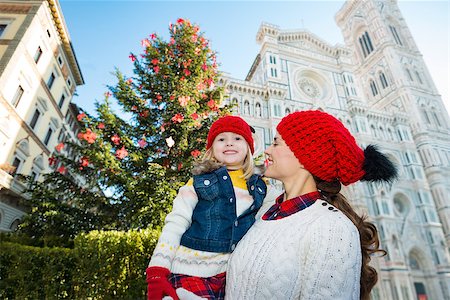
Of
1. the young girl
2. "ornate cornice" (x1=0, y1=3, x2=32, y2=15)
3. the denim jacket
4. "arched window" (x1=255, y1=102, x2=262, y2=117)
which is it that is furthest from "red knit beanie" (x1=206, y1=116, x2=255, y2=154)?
"ornate cornice" (x1=0, y1=3, x2=32, y2=15)

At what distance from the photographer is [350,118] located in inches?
1113

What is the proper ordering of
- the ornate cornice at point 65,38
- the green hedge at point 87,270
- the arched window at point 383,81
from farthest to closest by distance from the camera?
1. the arched window at point 383,81
2. the ornate cornice at point 65,38
3. the green hedge at point 87,270

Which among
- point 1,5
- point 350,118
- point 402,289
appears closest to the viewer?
point 1,5

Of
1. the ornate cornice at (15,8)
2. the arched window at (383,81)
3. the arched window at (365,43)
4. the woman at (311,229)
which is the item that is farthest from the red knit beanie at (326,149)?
the arched window at (365,43)

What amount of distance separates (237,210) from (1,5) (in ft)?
76.9

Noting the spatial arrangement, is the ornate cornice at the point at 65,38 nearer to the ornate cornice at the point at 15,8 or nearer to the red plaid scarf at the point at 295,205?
the ornate cornice at the point at 15,8

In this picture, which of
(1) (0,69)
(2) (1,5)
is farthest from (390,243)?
(2) (1,5)

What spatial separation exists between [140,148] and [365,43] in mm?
46034

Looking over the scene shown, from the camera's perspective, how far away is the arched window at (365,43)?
134 ft

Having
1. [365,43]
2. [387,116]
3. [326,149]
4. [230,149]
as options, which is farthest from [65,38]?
[365,43]

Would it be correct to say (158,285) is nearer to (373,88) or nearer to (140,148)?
(140,148)

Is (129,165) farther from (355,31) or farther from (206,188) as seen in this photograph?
(355,31)

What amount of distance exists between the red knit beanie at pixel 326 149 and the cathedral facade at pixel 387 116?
17055mm

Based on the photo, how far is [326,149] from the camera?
173 centimetres
